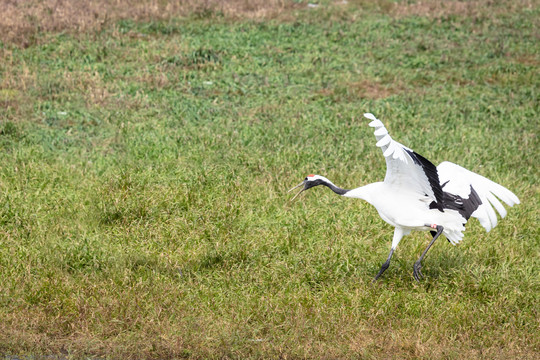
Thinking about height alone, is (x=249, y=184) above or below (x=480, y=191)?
below

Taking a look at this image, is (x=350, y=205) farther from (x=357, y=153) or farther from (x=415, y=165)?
(x=415, y=165)

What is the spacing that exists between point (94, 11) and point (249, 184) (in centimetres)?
817

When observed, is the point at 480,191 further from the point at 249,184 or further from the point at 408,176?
the point at 249,184

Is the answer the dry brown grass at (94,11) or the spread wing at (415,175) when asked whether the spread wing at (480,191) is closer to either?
the spread wing at (415,175)

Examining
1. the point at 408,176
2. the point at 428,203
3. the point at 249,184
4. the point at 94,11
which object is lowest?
the point at 249,184

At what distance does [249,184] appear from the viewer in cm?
801

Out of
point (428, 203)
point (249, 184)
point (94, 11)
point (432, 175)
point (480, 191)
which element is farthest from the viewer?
point (94, 11)

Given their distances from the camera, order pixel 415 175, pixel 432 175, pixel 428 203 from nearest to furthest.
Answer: pixel 432 175
pixel 415 175
pixel 428 203

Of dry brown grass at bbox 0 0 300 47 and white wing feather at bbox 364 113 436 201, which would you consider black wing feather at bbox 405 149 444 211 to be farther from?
dry brown grass at bbox 0 0 300 47

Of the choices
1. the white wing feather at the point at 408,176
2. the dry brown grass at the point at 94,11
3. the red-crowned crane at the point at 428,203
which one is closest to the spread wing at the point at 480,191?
the red-crowned crane at the point at 428,203

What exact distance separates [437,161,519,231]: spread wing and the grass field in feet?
1.67

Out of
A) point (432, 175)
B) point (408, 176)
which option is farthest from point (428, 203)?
point (432, 175)

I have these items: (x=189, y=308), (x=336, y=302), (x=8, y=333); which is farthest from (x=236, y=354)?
(x=8, y=333)

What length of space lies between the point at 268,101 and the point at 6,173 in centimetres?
453
